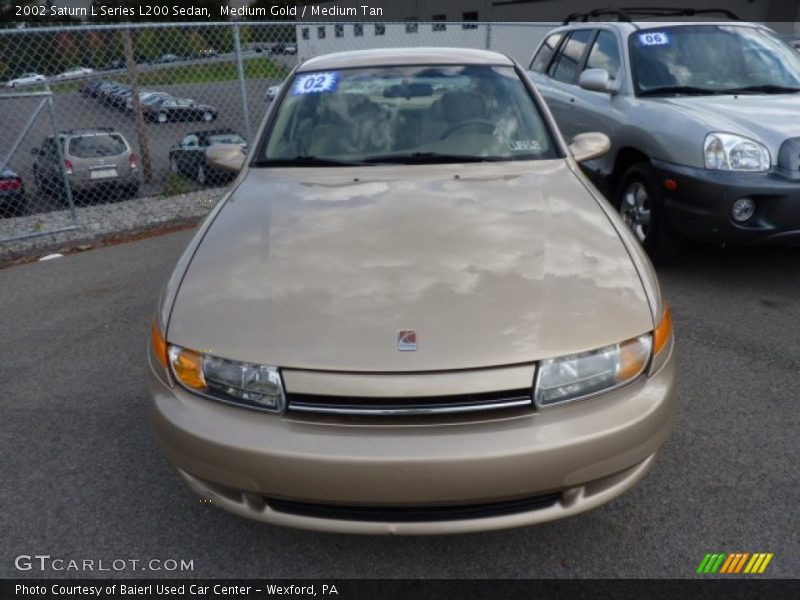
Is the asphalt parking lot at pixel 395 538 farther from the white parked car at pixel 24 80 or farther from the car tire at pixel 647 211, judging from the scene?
the white parked car at pixel 24 80

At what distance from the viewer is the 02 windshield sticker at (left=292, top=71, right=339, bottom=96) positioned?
11.7ft

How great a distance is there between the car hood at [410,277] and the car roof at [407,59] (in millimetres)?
1064

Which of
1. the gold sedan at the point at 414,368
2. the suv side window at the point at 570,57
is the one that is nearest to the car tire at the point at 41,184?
the suv side window at the point at 570,57

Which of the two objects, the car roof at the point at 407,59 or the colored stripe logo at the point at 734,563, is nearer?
the colored stripe logo at the point at 734,563

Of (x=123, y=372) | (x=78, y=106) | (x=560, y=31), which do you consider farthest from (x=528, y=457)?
(x=78, y=106)

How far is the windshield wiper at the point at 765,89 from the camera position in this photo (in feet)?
15.6

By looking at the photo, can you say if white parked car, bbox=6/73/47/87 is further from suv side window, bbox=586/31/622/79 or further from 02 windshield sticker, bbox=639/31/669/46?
02 windshield sticker, bbox=639/31/669/46

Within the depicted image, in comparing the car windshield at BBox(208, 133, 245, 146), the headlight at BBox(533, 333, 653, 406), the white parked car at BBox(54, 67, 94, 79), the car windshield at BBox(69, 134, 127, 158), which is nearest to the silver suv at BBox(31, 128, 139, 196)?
the car windshield at BBox(69, 134, 127, 158)

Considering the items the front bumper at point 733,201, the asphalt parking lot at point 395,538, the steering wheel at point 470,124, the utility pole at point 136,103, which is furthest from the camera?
the utility pole at point 136,103

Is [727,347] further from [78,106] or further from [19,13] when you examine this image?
[19,13]

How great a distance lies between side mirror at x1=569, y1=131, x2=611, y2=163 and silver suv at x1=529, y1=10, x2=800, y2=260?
2.80 feet

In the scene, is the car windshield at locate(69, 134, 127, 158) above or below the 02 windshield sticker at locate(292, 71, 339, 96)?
below

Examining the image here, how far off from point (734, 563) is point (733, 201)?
2.45 meters
